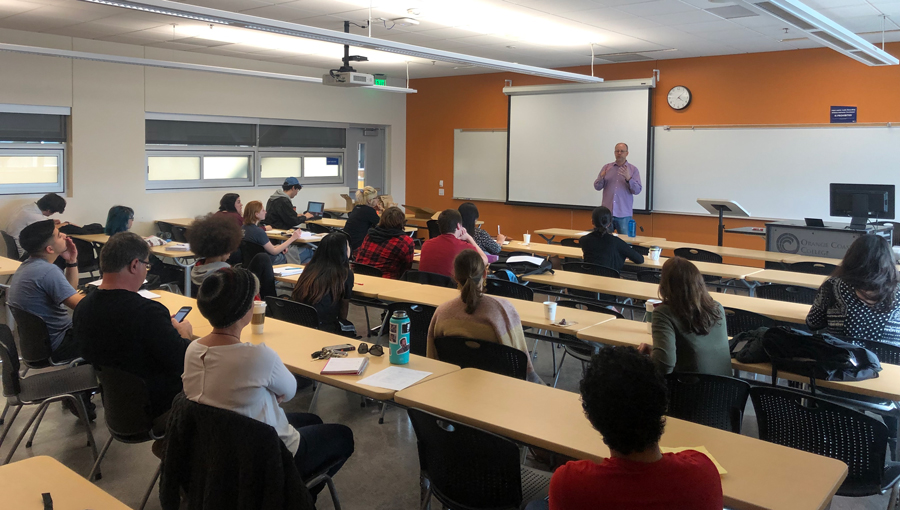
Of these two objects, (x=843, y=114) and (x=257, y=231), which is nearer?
(x=257, y=231)

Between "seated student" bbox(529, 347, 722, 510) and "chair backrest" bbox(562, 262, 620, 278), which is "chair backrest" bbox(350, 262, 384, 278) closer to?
"chair backrest" bbox(562, 262, 620, 278)

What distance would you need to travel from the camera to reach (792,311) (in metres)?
4.25

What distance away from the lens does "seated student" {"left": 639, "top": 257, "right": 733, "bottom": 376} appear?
303cm

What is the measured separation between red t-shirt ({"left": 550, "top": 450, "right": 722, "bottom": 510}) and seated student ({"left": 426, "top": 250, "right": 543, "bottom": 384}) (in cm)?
161

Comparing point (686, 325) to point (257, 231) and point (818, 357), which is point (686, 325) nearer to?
point (818, 357)

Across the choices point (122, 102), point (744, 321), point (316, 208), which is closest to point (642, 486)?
point (744, 321)

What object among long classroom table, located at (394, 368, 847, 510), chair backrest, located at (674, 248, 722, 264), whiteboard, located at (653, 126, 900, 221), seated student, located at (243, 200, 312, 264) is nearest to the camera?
long classroom table, located at (394, 368, 847, 510)

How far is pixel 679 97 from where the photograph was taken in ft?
31.9

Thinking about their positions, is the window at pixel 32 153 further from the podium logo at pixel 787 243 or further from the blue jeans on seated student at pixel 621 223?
the podium logo at pixel 787 243

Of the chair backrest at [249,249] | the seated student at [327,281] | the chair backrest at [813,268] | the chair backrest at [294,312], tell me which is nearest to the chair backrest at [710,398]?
the chair backrest at [294,312]

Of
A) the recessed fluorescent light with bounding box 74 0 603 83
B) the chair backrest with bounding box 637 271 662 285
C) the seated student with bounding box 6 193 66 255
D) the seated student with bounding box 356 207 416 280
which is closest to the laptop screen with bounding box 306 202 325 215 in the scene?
the seated student with bounding box 6 193 66 255

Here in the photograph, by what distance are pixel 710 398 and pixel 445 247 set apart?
292 cm

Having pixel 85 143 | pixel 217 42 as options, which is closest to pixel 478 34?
pixel 217 42

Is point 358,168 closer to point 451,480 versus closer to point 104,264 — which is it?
point 104,264
